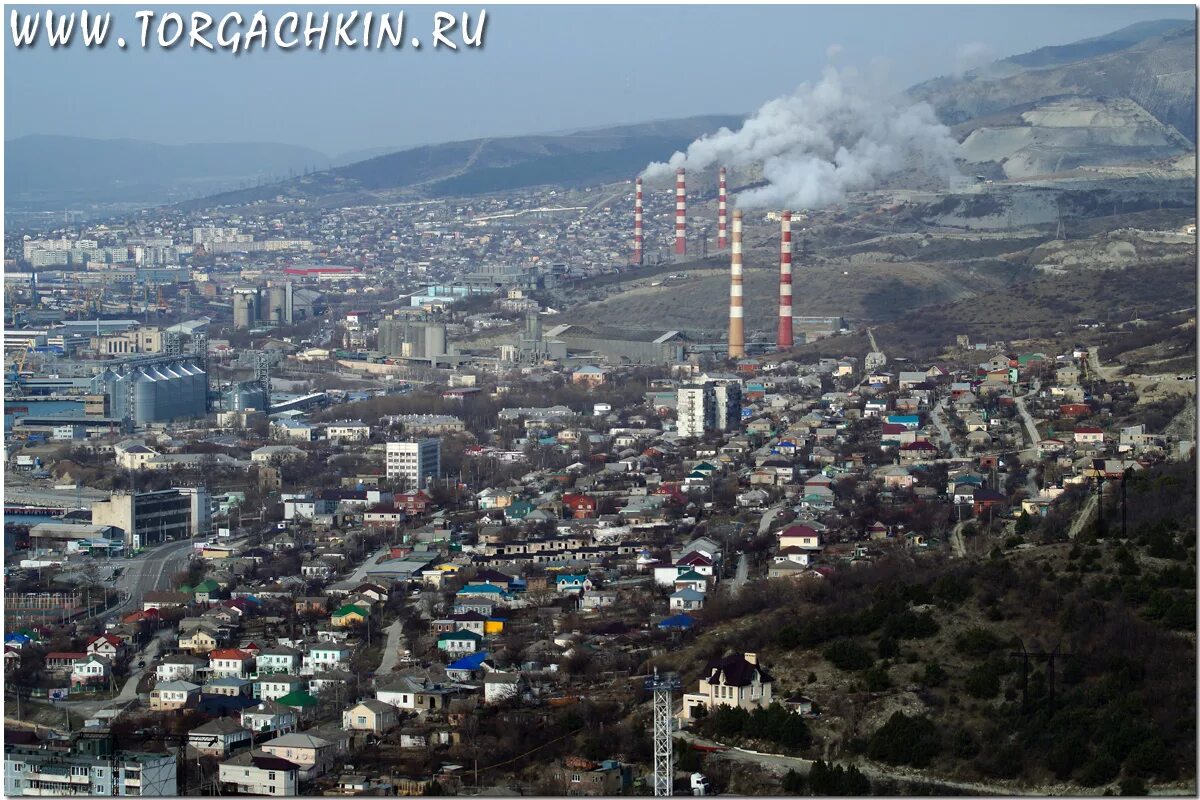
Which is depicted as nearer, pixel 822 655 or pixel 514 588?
pixel 822 655

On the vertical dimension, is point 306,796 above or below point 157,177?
below

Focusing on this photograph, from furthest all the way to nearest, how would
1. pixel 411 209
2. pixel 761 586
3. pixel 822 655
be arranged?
pixel 411 209 < pixel 761 586 < pixel 822 655

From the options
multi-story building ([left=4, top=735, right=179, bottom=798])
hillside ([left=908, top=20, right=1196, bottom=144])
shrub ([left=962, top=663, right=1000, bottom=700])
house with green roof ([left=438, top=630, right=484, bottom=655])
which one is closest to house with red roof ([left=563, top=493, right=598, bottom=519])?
house with green roof ([left=438, top=630, right=484, bottom=655])

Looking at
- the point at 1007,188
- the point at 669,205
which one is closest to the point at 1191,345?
the point at 1007,188

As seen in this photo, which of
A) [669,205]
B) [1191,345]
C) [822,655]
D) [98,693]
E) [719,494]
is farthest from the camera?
[669,205]

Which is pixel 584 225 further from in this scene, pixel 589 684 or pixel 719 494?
pixel 589 684

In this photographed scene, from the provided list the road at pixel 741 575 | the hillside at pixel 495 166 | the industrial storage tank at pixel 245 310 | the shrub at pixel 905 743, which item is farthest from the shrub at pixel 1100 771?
the hillside at pixel 495 166

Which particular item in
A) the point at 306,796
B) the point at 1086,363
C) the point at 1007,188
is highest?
the point at 1007,188
